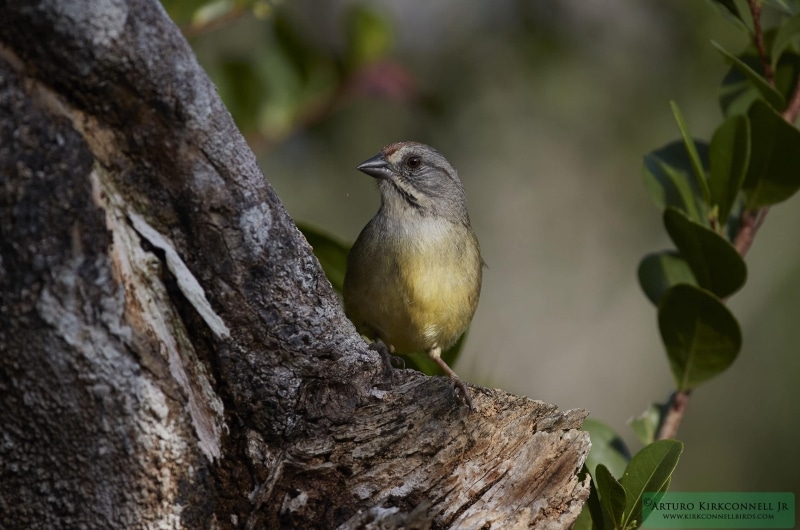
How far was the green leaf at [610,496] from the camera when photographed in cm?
239

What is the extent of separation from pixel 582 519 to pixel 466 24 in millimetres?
5879

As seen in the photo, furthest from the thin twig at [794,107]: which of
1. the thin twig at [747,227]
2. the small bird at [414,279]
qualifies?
the small bird at [414,279]

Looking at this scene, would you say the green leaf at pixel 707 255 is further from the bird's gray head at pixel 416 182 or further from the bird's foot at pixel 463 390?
the bird's gray head at pixel 416 182

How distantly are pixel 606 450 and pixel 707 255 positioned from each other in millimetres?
696

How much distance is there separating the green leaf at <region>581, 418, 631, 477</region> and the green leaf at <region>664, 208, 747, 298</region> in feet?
1.87

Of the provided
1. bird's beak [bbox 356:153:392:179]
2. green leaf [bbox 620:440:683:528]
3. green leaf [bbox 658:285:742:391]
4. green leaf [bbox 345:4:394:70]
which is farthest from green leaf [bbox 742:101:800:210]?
green leaf [bbox 345:4:394:70]

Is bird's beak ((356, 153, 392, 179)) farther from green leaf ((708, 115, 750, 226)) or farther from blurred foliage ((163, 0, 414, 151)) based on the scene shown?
green leaf ((708, 115, 750, 226))

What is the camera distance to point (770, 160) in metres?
2.99

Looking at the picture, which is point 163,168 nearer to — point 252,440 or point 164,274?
point 164,274

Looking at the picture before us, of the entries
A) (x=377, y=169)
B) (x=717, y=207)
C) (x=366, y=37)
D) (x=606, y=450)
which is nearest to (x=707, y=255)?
(x=717, y=207)

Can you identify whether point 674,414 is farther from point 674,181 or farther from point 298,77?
point 298,77

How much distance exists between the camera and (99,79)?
6.04ft

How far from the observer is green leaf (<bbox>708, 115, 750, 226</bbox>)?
2.89 meters

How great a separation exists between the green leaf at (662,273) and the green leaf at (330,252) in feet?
3.57
